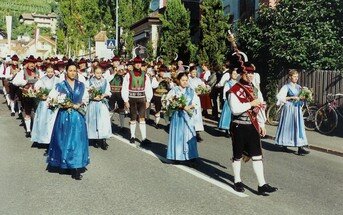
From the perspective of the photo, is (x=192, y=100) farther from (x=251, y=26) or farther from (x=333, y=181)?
(x=251, y=26)

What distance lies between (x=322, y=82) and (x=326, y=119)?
5.04 feet

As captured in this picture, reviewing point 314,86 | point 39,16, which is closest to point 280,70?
point 314,86

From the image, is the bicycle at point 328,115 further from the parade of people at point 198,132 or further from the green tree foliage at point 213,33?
the green tree foliage at point 213,33

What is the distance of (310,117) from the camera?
1398 centimetres

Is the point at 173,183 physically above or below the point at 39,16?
below

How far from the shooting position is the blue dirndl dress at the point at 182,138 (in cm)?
891

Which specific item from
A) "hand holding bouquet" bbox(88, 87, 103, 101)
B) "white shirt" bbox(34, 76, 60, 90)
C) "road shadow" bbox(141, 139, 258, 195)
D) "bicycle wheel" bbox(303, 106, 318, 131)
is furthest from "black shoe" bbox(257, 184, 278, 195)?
"bicycle wheel" bbox(303, 106, 318, 131)

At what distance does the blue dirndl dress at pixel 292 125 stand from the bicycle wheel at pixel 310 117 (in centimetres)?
318

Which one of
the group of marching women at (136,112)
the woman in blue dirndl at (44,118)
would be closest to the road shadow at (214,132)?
the group of marching women at (136,112)

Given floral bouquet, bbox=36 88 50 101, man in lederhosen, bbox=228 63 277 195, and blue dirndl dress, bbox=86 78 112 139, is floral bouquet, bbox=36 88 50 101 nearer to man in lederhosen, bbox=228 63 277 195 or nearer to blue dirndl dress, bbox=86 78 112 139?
blue dirndl dress, bbox=86 78 112 139

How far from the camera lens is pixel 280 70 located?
632 inches

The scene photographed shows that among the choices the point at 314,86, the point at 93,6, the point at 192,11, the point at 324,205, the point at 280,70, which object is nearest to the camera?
the point at 324,205

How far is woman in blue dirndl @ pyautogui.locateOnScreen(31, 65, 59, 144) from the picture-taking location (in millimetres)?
10750

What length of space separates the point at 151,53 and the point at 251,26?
52.0 feet
